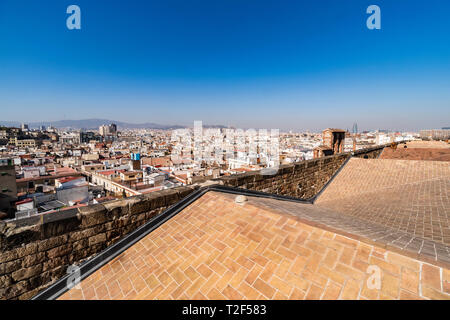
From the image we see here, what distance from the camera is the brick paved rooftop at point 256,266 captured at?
150 centimetres

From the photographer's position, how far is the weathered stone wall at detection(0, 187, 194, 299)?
2.19 m

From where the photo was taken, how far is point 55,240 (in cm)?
244

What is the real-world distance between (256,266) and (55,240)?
2509mm

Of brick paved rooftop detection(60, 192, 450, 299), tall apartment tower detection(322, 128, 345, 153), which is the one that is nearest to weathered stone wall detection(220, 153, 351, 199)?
brick paved rooftop detection(60, 192, 450, 299)

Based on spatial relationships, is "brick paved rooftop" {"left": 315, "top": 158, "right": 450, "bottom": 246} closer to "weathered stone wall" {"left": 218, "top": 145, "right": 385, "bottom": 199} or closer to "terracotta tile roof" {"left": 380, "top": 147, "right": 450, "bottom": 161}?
"weathered stone wall" {"left": 218, "top": 145, "right": 385, "bottom": 199}

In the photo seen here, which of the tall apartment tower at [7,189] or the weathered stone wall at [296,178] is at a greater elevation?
the weathered stone wall at [296,178]

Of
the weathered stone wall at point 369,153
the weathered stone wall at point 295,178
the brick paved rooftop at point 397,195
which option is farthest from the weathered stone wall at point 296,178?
the weathered stone wall at point 369,153

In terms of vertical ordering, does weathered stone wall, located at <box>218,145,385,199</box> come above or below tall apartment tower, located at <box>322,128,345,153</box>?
below

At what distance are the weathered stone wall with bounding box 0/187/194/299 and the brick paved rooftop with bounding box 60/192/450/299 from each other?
49 cm

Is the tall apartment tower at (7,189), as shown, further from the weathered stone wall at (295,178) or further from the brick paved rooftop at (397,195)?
the brick paved rooftop at (397,195)

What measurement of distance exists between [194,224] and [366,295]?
2013mm

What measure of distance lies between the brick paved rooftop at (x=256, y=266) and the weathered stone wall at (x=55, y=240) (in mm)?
491

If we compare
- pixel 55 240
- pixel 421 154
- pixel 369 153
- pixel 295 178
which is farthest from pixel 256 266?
pixel 421 154

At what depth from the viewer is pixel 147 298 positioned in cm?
185
